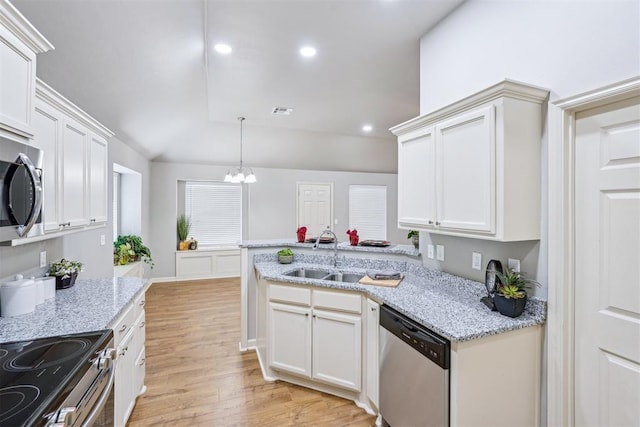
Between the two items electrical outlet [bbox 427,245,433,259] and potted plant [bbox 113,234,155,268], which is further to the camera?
potted plant [bbox 113,234,155,268]

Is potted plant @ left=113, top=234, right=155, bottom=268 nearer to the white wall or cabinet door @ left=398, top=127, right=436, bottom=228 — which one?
the white wall

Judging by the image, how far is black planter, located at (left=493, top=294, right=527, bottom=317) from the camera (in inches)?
65.4

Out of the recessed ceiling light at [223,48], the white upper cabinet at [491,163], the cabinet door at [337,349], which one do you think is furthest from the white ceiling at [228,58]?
the cabinet door at [337,349]

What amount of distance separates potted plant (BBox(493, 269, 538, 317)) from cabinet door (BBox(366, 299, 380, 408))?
751mm

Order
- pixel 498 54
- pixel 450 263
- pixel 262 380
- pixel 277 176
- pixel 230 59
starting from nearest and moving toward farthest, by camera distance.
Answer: pixel 498 54 < pixel 450 263 < pixel 262 380 < pixel 230 59 < pixel 277 176

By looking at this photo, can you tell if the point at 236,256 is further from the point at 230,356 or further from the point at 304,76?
the point at 304,76

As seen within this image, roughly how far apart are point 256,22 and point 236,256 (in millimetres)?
5188

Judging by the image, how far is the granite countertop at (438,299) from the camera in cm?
158

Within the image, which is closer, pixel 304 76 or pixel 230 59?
pixel 230 59

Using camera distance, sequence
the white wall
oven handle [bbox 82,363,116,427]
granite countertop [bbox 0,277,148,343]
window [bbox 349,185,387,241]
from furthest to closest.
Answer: window [bbox 349,185,387,241] → the white wall → granite countertop [bbox 0,277,148,343] → oven handle [bbox 82,363,116,427]

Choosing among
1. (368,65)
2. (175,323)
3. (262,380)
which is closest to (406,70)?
(368,65)

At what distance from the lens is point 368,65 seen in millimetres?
2977

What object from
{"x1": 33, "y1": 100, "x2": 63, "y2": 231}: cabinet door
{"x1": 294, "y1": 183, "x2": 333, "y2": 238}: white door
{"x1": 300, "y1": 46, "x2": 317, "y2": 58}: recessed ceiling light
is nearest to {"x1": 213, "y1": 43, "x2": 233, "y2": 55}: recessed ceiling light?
{"x1": 300, "y1": 46, "x2": 317, "y2": 58}: recessed ceiling light

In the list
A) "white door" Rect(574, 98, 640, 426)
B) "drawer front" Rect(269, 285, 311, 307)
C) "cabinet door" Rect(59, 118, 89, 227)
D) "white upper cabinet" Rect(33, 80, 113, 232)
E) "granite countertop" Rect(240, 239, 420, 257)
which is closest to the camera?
"white door" Rect(574, 98, 640, 426)
